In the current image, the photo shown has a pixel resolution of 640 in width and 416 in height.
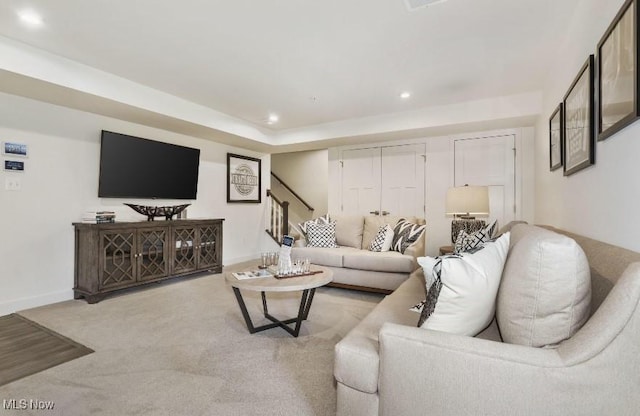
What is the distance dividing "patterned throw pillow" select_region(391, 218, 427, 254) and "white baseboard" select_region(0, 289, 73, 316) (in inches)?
145

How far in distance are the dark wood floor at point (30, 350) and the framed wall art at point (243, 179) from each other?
317 centimetres

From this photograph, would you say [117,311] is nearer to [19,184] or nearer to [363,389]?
[19,184]

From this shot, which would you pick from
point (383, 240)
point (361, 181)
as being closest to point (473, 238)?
point (383, 240)

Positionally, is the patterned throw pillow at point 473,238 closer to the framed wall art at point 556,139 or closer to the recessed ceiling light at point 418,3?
the framed wall art at point 556,139

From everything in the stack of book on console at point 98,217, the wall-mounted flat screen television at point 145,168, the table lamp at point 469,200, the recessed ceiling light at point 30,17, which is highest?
the recessed ceiling light at point 30,17

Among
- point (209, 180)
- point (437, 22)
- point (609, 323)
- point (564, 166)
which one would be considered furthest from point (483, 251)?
point (209, 180)

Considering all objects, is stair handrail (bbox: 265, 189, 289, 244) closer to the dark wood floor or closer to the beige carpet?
the beige carpet

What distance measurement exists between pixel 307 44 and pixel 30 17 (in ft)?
6.53

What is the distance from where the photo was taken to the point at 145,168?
4031mm

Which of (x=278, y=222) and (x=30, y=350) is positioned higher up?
(x=278, y=222)

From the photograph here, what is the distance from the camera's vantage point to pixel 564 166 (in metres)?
2.30

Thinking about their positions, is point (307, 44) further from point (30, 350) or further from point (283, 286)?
point (30, 350)

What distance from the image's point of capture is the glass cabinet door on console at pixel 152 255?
12.1 ft

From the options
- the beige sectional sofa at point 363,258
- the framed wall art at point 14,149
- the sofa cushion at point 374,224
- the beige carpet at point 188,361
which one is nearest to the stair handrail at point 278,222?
the beige sectional sofa at point 363,258
